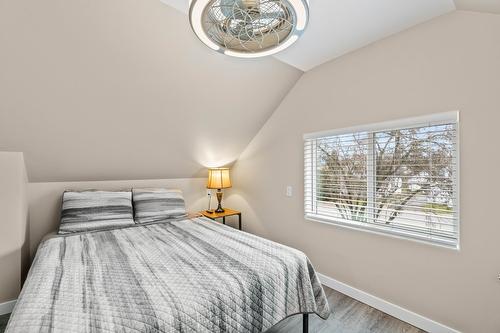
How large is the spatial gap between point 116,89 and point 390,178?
7.96ft

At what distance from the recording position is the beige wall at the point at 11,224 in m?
1.88

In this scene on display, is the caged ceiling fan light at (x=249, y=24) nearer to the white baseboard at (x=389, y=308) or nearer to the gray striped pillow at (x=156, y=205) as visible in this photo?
the gray striped pillow at (x=156, y=205)

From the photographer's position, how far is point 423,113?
1790 millimetres

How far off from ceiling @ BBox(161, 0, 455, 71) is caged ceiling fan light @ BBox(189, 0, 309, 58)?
59cm

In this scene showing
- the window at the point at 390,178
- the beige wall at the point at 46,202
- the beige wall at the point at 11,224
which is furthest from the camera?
the beige wall at the point at 46,202

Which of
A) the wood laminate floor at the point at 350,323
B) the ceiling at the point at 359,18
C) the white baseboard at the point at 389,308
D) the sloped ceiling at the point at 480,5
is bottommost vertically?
the wood laminate floor at the point at 350,323

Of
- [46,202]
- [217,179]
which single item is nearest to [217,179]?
[217,179]

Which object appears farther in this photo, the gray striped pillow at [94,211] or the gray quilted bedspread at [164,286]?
the gray striped pillow at [94,211]

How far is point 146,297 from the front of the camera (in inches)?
43.9

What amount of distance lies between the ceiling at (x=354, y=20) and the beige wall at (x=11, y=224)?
69.2 inches

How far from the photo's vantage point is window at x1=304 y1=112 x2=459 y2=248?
1.73 metres

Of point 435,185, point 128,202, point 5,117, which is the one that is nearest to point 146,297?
point 128,202

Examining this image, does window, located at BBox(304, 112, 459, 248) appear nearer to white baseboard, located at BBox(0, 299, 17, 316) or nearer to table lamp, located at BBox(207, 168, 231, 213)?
table lamp, located at BBox(207, 168, 231, 213)

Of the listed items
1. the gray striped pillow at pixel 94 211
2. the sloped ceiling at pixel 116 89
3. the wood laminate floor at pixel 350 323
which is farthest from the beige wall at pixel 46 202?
the wood laminate floor at pixel 350 323
